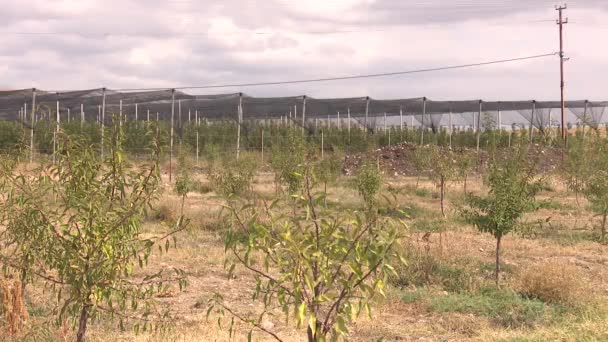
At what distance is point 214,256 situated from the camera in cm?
987

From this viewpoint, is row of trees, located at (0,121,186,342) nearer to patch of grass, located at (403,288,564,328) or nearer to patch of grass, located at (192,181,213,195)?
patch of grass, located at (403,288,564,328)

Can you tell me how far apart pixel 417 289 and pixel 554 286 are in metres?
1.60

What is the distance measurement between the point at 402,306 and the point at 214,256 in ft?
11.7

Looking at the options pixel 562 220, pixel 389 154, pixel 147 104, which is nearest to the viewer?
pixel 562 220

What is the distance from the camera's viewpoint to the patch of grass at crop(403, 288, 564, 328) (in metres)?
6.77

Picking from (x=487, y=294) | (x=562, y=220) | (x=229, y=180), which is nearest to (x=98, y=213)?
(x=487, y=294)

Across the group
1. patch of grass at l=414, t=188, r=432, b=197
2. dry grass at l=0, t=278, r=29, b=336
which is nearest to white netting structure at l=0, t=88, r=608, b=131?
patch of grass at l=414, t=188, r=432, b=197

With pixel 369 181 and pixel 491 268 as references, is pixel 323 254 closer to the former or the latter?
pixel 491 268

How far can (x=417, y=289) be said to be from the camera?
8.11m

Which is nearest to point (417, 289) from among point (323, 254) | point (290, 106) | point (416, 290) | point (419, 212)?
point (416, 290)

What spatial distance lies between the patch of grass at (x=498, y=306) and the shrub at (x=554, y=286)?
159mm

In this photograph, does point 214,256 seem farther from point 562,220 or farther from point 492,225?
point 562,220

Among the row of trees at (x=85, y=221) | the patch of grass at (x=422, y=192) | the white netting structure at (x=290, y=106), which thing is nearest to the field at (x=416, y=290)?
the row of trees at (x=85, y=221)

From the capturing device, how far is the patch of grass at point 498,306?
6.77 metres
